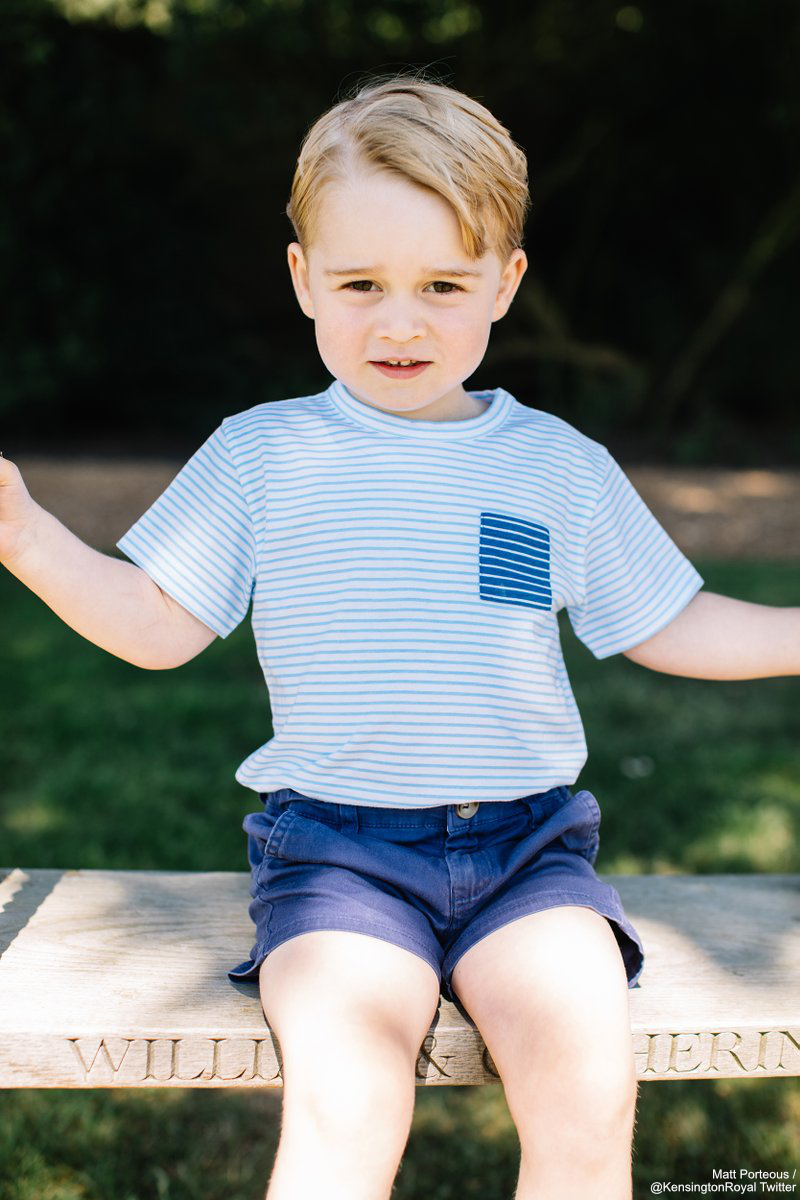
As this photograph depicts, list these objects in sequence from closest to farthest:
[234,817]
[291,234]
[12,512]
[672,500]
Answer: [12,512] < [234,817] < [672,500] < [291,234]

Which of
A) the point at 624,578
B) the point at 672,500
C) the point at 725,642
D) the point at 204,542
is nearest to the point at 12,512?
the point at 204,542

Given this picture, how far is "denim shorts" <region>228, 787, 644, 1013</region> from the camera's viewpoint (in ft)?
5.27

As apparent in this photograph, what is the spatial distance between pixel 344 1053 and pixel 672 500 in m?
7.29

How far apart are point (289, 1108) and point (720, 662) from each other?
Result: 91 cm

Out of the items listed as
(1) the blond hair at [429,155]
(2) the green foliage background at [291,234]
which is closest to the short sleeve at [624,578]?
(1) the blond hair at [429,155]

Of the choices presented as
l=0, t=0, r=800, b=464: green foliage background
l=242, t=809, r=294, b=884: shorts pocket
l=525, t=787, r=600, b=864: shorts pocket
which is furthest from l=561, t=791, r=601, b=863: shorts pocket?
l=0, t=0, r=800, b=464: green foliage background

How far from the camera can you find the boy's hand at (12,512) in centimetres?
157

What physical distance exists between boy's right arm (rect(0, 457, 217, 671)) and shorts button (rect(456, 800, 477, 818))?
16.7 inches

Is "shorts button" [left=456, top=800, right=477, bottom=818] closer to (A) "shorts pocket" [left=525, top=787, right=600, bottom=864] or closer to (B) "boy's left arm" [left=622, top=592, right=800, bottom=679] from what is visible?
(A) "shorts pocket" [left=525, top=787, right=600, bottom=864]

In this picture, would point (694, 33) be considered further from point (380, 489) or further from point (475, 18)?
point (380, 489)

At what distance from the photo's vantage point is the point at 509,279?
6.02 ft

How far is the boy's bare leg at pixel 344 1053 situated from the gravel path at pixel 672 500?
5.51 m

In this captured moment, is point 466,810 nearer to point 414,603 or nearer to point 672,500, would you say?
point 414,603

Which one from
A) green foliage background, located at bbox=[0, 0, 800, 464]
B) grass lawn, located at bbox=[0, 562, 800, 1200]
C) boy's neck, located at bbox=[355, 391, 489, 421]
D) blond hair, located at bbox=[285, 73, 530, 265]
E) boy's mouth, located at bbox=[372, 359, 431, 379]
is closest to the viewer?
blond hair, located at bbox=[285, 73, 530, 265]
